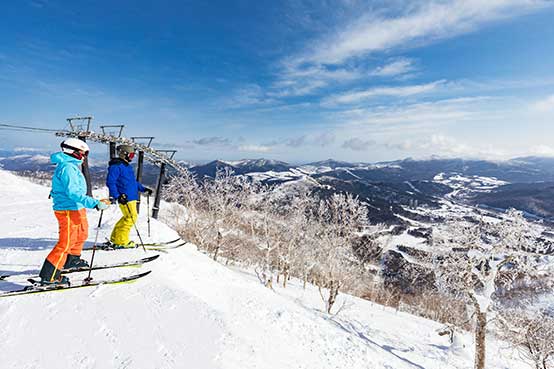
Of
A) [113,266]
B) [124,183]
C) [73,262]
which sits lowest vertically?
[113,266]

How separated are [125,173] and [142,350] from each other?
4.74m

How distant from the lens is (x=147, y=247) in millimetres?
8406

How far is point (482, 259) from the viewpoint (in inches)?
648

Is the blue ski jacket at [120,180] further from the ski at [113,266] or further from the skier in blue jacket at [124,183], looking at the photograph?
the ski at [113,266]

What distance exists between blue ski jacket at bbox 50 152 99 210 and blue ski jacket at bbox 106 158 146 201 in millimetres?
1677

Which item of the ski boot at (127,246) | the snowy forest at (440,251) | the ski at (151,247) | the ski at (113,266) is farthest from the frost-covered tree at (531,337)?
the ski boot at (127,246)

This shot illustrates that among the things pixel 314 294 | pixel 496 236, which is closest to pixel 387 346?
pixel 496 236

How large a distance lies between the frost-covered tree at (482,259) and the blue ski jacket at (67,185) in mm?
18250

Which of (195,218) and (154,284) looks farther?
(195,218)

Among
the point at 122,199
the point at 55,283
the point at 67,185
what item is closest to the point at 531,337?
the point at 122,199

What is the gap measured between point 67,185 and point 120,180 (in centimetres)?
207

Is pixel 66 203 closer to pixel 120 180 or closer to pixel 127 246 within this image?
pixel 120 180

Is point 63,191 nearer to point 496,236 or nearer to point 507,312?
point 496,236

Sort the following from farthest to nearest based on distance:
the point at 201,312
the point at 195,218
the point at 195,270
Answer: the point at 195,218, the point at 195,270, the point at 201,312
